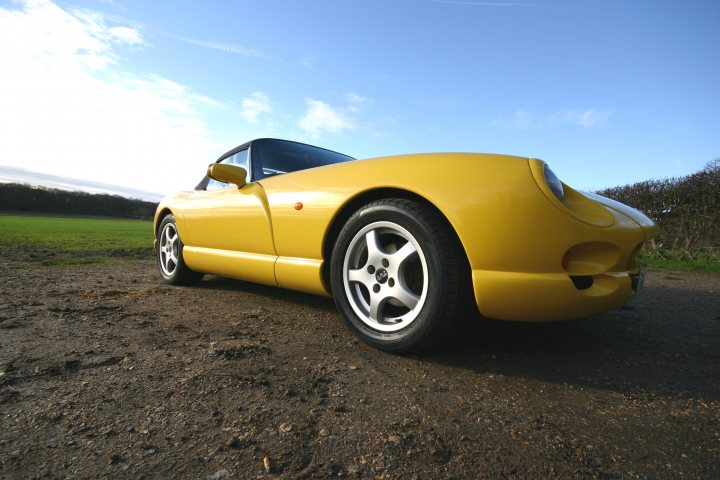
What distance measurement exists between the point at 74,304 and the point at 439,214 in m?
2.65

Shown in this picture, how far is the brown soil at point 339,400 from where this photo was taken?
3.31ft

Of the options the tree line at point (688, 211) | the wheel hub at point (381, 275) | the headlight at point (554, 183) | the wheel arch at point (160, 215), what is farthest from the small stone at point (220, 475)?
the tree line at point (688, 211)

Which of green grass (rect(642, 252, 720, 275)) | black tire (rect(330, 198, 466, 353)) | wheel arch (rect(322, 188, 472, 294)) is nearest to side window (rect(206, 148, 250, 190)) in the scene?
wheel arch (rect(322, 188, 472, 294))

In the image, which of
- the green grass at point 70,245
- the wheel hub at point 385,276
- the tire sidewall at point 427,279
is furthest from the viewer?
the green grass at point 70,245

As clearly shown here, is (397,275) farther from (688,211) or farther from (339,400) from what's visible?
(688,211)

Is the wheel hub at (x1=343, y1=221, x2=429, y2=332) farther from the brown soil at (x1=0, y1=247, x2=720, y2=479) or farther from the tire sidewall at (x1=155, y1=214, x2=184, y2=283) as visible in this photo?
the tire sidewall at (x1=155, y1=214, x2=184, y2=283)

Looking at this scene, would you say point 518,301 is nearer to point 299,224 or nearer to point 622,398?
point 622,398

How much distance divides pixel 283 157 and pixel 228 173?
19.2 inches

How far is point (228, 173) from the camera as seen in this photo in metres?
2.73

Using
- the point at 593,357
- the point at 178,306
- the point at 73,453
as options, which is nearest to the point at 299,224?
the point at 178,306

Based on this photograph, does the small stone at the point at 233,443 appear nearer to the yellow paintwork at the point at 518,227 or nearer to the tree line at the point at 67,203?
the yellow paintwork at the point at 518,227

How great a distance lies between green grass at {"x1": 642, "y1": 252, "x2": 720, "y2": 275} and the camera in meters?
6.23

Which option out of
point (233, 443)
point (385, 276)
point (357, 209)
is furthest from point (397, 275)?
point (233, 443)

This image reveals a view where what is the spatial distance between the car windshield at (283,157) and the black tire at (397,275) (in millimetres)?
1191
